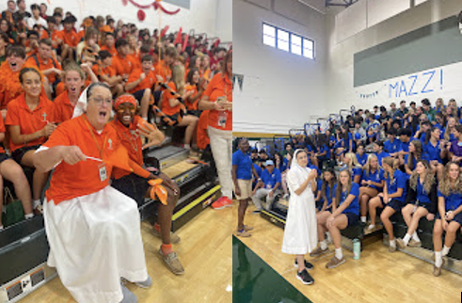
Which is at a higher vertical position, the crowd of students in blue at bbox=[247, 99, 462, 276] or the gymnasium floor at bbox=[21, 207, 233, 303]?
the crowd of students in blue at bbox=[247, 99, 462, 276]

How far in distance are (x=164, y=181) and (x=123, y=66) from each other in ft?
1.28

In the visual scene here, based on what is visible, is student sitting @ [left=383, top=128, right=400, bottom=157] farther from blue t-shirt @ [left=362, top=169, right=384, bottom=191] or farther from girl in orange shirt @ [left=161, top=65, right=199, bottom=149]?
girl in orange shirt @ [left=161, top=65, right=199, bottom=149]

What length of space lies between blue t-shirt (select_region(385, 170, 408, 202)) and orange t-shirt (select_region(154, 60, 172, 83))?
1.26 metres

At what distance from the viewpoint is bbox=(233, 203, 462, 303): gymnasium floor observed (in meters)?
1.28

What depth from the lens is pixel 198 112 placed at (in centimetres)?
103

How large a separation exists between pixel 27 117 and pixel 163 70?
431 mm

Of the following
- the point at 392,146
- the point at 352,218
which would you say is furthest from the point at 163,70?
the point at 352,218

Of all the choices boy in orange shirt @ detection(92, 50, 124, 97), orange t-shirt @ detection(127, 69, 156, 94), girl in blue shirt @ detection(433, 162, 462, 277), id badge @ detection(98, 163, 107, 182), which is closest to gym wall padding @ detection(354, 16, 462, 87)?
girl in blue shirt @ detection(433, 162, 462, 277)

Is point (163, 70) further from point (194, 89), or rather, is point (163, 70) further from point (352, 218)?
point (352, 218)

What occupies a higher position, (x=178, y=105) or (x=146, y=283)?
(x=178, y=105)

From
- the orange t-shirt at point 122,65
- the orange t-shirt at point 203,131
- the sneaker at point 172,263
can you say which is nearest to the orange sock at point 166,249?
the sneaker at point 172,263

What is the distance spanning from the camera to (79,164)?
0.72 meters

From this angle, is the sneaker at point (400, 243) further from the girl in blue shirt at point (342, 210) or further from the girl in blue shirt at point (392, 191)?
the girl in blue shirt at point (342, 210)

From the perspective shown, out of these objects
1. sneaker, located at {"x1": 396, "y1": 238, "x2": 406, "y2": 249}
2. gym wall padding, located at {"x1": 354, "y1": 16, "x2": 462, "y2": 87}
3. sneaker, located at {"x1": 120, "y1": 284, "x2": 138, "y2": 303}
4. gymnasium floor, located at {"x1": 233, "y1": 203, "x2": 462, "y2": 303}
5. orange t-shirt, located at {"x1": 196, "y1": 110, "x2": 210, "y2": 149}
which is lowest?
gymnasium floor, located at {"x1": 233, "y1": 203, "x2": 462, "y2": 303}
